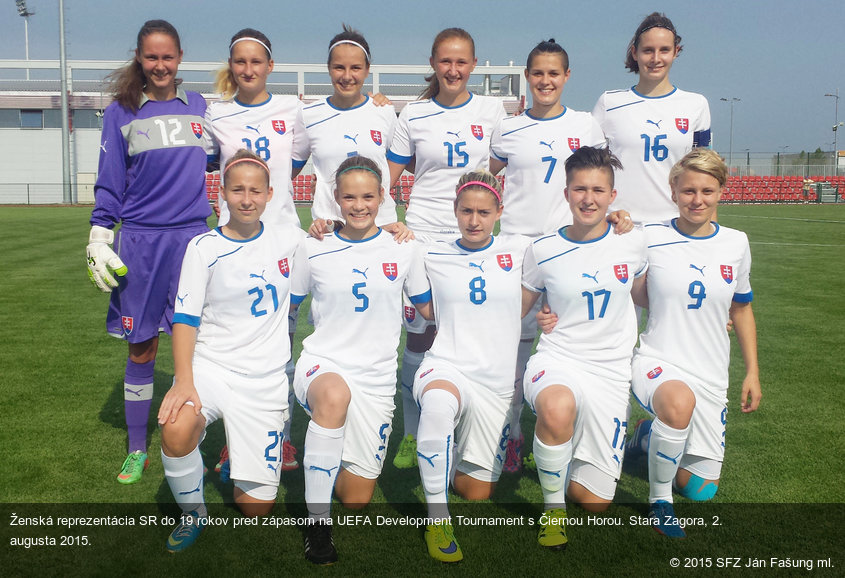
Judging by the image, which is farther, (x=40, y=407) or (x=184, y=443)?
(x=40, y=407)

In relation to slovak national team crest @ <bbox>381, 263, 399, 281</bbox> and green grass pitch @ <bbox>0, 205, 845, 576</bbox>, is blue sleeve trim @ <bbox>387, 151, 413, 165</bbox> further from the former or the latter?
green grass pitch @ <bbox>0, 205, 845, 576</bbox>

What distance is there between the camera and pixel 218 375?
3.41 metres

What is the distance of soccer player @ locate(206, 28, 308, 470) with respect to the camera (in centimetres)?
404

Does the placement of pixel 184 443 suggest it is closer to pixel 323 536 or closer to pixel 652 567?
pixel 323 536

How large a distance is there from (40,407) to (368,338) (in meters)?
2.92

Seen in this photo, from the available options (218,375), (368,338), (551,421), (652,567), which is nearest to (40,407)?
(218,375)

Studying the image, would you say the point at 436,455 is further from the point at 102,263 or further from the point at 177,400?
the point at 102,263

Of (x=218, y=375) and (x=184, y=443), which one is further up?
(x=218, y=375)

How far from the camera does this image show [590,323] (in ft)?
11.6

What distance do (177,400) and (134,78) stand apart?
197cm

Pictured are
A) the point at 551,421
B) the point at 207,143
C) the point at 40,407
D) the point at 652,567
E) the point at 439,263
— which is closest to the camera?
the point at 652,567

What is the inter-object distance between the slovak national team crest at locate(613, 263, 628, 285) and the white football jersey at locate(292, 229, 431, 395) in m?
1.08

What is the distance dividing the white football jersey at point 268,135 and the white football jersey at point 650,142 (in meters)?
1.95

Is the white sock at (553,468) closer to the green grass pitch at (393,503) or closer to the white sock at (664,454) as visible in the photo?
the green grass pitch at (393,503)
